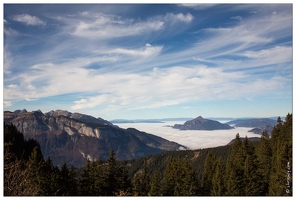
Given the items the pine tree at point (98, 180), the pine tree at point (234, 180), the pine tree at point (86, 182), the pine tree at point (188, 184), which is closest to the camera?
the pine tree at point (234, 180)

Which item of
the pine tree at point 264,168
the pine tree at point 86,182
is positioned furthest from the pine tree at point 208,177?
the pine tree at point 86,182

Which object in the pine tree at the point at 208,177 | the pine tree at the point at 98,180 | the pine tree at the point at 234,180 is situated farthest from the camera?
the pine tree at the point at 208,177

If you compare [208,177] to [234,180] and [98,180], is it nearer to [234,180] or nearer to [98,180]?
[234,180]

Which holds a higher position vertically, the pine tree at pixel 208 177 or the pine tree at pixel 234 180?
the pine tree at pixel 234 180

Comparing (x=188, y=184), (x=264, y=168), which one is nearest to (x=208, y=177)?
(x=264, y=168)

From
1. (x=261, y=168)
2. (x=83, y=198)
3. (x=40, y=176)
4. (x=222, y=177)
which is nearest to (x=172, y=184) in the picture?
(x=222, y=177)

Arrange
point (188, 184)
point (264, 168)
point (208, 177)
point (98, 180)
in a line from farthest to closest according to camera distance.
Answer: point (208, 177)
point (264, 168)
point (188, 184)
point (98, 180)

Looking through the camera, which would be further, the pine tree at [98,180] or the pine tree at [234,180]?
the pine tree at [98,180]

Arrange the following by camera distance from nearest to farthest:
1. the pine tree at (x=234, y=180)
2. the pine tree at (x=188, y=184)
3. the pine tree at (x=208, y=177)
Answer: the pine tree at (x=234, y=180)
the pine tree at (x=188, y=184)
the pine tree at (x=208, y=177)

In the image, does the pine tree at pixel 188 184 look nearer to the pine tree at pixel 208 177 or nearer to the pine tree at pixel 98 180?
the pine tree at pixel 208 177

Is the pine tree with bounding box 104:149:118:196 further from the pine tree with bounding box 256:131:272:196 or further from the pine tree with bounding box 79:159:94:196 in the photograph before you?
the pine tree with bounding box 256:131:272:196

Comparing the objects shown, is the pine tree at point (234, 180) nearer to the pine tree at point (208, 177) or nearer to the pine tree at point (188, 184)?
the pine tree at point (188, 184)

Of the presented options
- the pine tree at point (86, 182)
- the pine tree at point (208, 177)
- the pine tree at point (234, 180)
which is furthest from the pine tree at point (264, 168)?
the pine tree at point (86, 182)

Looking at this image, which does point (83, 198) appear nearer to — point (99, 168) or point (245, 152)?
point (99, 168)
